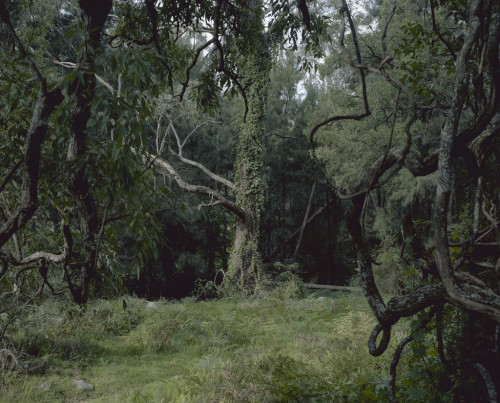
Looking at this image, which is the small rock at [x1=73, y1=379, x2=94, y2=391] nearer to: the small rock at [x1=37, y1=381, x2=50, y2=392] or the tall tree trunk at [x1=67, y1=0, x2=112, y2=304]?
the small rock at [x1=37, y1=381, x2=50, y2=392]

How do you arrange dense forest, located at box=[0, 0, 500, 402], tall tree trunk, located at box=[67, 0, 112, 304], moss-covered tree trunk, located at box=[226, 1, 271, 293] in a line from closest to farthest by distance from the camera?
dense forest, located at box=[0, 0, 500, 402] < tall tree trunk, located at box=[67, 0, 112, 304] < moss-covered tree trunk, located at box=[226, 1, 271, 293]

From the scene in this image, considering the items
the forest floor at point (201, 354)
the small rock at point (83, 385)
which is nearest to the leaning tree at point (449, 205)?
the forest floor at point (201, 354)

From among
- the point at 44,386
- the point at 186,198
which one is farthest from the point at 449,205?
the point at 44,386

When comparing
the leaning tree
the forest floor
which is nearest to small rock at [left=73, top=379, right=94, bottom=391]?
the forest floor

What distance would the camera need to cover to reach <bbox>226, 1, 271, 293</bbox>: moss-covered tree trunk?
12.8m

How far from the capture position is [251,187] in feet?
42.8

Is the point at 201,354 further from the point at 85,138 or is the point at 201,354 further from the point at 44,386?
the point at 85,138

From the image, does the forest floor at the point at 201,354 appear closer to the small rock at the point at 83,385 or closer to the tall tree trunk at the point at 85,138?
the small rock at the point at 83,385

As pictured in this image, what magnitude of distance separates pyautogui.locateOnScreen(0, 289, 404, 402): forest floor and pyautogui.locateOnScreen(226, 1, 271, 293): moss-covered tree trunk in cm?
205

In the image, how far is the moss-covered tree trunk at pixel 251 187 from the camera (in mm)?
12750

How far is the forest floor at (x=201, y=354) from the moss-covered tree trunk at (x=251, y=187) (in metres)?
2.05

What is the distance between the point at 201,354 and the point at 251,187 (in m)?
6.59

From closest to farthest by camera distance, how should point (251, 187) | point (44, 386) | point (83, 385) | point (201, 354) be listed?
point (44, 386), point (83, 385), point (201, 354), point (251, 187)

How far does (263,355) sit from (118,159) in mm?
4210
